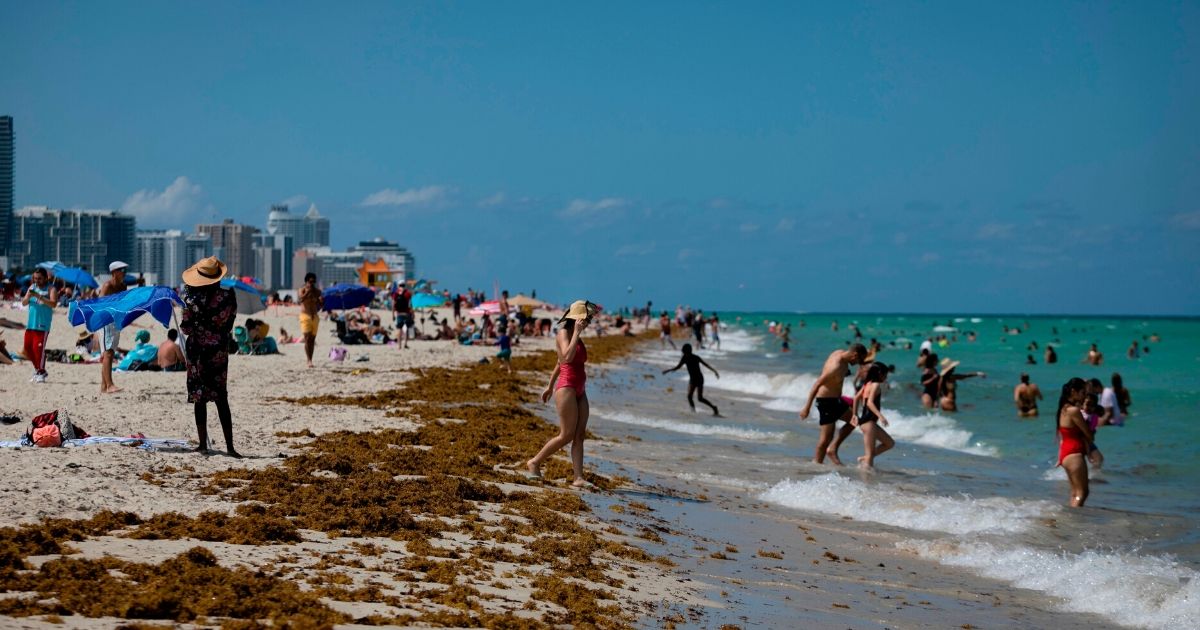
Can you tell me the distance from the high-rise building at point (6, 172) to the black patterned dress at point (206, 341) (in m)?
171

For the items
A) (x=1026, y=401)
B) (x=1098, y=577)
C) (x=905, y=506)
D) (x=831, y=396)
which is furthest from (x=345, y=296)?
(x=1098, y=577)

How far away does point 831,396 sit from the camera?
12.9 m

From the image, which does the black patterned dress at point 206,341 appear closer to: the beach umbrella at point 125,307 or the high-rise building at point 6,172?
the beach umbrella at point 125,307

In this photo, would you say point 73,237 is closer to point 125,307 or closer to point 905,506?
point 125,307

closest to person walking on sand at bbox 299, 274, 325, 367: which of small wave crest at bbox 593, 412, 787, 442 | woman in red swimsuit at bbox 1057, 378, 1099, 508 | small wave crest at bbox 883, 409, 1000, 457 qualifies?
small wave crest at bbox 593, 412, 787, 442

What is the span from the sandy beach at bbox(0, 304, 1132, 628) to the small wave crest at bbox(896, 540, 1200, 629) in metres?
0.29

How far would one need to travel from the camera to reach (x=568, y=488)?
960 centimetres

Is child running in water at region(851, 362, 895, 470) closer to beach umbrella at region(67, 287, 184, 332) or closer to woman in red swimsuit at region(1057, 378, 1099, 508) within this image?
woman in red swimsuit at region(1057, 378, 1099, 508)

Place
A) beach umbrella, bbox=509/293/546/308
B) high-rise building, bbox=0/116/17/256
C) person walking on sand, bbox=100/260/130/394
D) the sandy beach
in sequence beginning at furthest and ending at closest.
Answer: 1. high-rise building, bbox=0/116/17/256
2. beach umbrella, bbox=509/293/546/308
3. person walking on sand, bbox=100/260/130/394
4. the sandy beach

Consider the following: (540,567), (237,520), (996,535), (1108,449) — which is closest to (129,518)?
(237,520)

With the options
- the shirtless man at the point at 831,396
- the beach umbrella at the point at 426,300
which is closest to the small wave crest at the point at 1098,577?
the shirtless man at the point at 831,396

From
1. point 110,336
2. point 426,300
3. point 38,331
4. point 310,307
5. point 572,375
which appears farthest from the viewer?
point 426,300

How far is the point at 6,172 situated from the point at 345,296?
554 ft

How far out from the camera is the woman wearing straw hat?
8602 mm
